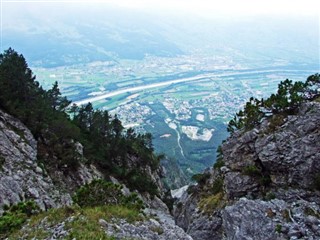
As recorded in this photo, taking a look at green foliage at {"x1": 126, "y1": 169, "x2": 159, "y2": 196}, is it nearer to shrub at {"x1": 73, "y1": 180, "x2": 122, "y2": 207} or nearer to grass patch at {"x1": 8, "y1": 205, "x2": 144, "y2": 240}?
shrub at {"x1": 73, "y1": 180, "x2": 122, "y2": 207}

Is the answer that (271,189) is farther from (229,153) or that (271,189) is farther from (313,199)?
(229,153)

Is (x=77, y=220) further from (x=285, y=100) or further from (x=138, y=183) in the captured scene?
(x=138, y=183)

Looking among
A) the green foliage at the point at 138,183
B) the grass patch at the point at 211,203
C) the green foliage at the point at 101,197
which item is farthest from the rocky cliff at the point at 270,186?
the green foliage at the point at 138,183

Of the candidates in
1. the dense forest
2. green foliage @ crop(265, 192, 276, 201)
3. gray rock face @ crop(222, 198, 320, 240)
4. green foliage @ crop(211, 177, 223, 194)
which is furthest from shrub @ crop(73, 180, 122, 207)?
the dense forest

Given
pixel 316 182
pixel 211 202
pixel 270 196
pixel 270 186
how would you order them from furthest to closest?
pixel 211 202, pixel 270 186, pixel 270 196, pixel 316 182

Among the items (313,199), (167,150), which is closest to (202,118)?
(167,150)

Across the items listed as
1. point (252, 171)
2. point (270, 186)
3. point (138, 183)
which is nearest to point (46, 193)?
point (252, 171)

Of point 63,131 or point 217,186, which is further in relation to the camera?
point 63,131
